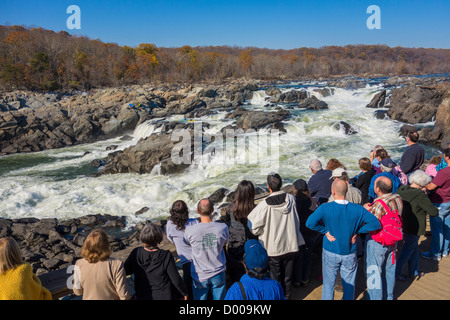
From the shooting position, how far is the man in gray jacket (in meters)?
Answer: 3.67

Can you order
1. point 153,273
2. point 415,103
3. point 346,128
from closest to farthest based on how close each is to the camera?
point 153,273
point 346,128
point 415,103

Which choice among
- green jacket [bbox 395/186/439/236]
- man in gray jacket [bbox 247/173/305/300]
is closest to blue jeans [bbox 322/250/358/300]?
man in gray jacket [bbox 247/173/305/300]

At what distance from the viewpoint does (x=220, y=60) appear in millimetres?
85812

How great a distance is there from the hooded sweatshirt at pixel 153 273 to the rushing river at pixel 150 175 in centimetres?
843

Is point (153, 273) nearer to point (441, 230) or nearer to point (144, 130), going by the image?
point (441, 230)

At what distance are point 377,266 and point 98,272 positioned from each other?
3.31m

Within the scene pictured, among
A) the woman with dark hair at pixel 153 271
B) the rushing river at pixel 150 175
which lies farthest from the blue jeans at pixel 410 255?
the rushing river at pixel 150 175

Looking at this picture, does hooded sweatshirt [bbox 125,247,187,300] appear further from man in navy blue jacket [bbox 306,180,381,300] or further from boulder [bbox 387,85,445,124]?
boulder [bbox 387,85,445,124]

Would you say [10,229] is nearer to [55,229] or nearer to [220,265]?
[55,229]

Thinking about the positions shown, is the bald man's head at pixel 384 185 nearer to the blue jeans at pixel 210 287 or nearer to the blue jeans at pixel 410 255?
the blue jeans at pixel 410 255

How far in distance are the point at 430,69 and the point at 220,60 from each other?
8932 centimetres

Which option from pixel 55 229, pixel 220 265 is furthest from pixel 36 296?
pixel 55 229

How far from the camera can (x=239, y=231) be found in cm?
395

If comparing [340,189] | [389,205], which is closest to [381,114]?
[389,205]
